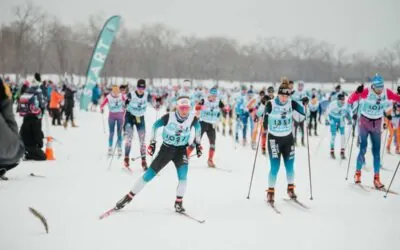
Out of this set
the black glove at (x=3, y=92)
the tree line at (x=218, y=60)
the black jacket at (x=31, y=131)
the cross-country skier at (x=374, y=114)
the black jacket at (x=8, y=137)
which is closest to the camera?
the black jacket at (x=8, y=137)

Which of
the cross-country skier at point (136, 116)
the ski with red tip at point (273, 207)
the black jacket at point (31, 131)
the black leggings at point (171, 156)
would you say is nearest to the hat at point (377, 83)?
the ski with red tip at point (273, 207)

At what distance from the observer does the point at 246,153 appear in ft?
40.9

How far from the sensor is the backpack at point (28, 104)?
8.77 m

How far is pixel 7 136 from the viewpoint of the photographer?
2383 mm

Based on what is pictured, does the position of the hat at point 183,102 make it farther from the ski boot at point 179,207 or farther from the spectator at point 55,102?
the spectator at point 55,102

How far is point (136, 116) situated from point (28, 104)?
3041 millimetres

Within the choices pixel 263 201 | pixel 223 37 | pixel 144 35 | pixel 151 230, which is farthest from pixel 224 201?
pixel 223 37

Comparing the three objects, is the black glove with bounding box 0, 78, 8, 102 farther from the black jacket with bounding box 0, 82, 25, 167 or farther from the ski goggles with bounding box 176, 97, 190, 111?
the ski goggles with bounding box 176, 97, 190, 111

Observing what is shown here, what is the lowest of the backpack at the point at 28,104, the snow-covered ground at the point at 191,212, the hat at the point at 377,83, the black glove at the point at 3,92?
the snow-covered ground at the point at 191,212

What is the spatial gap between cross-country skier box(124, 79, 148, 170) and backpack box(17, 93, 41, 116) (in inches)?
101

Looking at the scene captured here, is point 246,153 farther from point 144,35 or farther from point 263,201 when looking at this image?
point 144,35

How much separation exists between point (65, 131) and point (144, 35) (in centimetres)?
6078

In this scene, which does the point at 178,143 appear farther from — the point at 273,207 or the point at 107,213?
the point at 273,207

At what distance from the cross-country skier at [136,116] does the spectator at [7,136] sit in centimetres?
628
